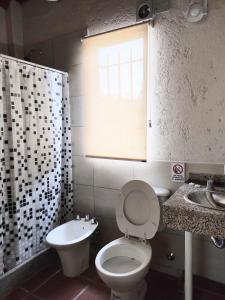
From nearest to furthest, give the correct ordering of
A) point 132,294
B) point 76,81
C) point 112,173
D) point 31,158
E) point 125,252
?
point 132,294
point 125,252
point 31,158
point 112,173
point 76,81

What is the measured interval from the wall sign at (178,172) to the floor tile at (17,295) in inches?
60.3

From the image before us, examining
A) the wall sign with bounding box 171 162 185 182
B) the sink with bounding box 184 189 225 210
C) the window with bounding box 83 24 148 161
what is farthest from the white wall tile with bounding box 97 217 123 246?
the sink with bounding box 184 189 225 210

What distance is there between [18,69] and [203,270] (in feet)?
7.35

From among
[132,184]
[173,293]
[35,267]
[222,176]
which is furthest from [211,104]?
[35,267]

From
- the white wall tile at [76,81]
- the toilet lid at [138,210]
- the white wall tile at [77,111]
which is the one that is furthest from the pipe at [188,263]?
the white wall tile at [76,81]

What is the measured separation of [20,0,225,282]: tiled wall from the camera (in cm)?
181

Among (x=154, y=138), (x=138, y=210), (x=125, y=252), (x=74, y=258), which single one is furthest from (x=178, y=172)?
(x=74, y=258)

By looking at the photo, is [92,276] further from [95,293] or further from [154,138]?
[154,138]

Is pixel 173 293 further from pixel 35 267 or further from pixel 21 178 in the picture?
pixel 21 178

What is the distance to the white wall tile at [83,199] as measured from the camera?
2391 mm

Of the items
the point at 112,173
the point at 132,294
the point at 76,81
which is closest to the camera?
the point at 132,294

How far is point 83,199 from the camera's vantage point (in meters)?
2.44

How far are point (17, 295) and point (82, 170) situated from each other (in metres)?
1.20

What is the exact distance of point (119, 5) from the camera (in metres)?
2.05
